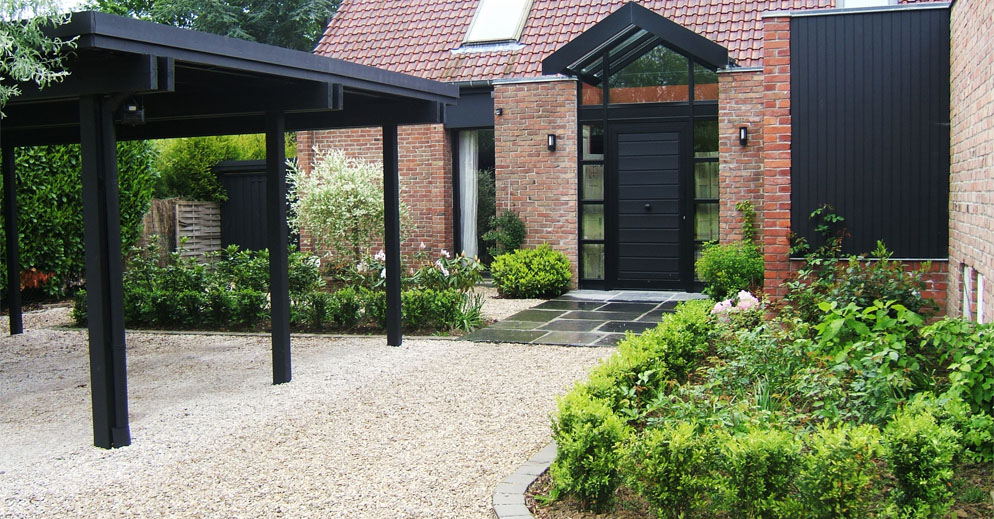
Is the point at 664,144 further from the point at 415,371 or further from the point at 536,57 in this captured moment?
the point at 415,371

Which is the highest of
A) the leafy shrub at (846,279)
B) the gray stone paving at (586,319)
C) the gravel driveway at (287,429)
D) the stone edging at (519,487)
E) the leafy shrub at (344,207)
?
the leafy shrub at (344,207)

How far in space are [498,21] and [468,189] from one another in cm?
273

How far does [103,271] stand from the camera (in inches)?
206

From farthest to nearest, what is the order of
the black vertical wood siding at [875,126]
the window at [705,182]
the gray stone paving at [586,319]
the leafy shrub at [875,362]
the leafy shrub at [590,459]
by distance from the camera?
1. the window at [705,182]
2. the gray stone paving at [586,319]
3. the black vertical wood siding at [875,126]
4. the leafy shrub at [875,362]
5. the leafy shrub at [590,459]

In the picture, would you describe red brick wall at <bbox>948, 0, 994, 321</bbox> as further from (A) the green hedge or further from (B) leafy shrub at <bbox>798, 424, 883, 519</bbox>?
(B) leafy shrub at <bbox>798, 424, 883, 519</bbox>

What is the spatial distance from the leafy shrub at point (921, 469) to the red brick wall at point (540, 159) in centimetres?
922

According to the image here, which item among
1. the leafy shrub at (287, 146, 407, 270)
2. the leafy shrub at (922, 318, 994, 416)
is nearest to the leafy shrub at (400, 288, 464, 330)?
the leafy shrub at (287, 146, 407, 270)

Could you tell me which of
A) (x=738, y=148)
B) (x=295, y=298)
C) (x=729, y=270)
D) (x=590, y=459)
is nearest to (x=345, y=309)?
(x=295, y=298)

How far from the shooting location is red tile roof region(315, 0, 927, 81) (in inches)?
486

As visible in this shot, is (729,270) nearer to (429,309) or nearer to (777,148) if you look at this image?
(777,148)

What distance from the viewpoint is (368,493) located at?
14.4 feet

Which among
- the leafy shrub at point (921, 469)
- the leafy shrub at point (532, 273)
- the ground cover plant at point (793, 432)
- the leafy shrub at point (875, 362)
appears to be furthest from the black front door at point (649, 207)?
the leafy shrub at point (921, 469)

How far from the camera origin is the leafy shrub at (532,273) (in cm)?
1205

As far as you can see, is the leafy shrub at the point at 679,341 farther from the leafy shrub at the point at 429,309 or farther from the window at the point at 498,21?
the window at the point at 498,21
